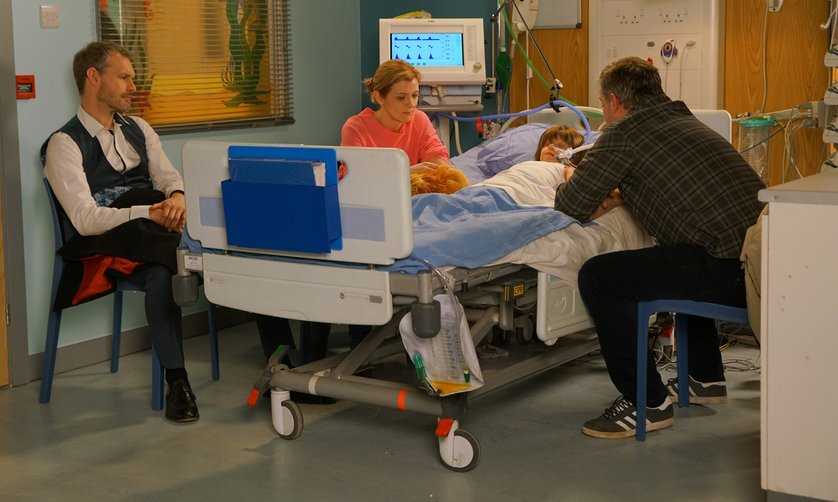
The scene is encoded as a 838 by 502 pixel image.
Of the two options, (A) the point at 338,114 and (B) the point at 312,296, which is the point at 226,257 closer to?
(B) the point at 312,296

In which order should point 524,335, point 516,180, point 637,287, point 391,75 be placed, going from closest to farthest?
point 637,287
point 516,180
point 391,75
point 524,335

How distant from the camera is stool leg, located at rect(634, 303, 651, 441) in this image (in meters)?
3.31

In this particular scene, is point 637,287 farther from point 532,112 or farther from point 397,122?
point 532,112

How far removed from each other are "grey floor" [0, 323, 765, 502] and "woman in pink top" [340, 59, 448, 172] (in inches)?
43.7

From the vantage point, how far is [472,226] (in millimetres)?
3184

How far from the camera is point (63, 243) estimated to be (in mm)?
3846

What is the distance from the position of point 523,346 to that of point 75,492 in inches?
80.6

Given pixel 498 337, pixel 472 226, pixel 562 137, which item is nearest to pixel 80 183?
pixel 472 226

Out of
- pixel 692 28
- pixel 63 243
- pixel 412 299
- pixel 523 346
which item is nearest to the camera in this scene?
pixel 412 299

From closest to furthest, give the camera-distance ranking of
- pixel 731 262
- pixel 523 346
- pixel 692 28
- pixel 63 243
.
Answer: pixel 731 262 → pixel 63 243 → pixel 523 346 → pixel 692 28

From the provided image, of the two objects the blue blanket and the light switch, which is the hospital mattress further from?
the light switch

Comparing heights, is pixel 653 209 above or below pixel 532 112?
below

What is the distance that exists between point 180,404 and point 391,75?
1.57 metres

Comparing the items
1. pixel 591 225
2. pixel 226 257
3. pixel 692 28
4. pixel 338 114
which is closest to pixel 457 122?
pixel 338 114
